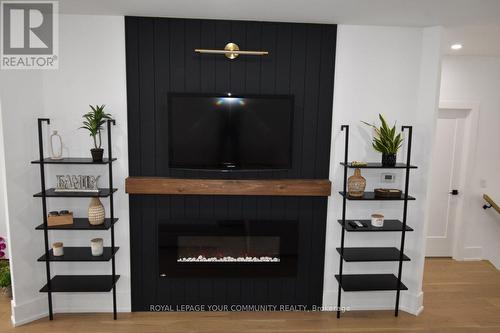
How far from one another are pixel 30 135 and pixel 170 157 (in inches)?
46.6

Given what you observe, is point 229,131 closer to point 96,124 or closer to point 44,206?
point 96,124

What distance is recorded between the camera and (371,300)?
11.5 feet

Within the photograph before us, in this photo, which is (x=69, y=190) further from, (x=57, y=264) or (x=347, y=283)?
Answer: (x=347, y=283)

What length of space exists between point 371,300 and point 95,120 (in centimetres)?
300

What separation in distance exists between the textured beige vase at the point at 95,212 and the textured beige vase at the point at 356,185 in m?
2.14

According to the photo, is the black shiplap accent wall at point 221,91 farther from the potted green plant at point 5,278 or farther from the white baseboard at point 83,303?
A: the potted green plant at point 5,278

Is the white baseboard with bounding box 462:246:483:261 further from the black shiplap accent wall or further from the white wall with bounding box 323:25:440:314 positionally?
the black shiplap accent wall

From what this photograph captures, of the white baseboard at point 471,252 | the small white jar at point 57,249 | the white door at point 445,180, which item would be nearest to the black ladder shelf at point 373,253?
the white door at point 445,180

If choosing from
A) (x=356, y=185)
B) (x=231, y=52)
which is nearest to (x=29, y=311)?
(x=231, y=52)

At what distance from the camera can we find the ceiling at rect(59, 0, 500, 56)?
2.59 metres

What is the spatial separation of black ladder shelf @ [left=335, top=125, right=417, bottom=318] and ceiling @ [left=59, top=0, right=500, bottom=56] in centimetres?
90

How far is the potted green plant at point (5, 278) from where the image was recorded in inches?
131

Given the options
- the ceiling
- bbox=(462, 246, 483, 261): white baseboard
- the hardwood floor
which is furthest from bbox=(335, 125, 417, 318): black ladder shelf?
bbox=(462, 246, 483, 261): white baseboard

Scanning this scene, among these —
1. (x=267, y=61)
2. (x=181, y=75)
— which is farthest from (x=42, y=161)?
(x=267, y=61)
